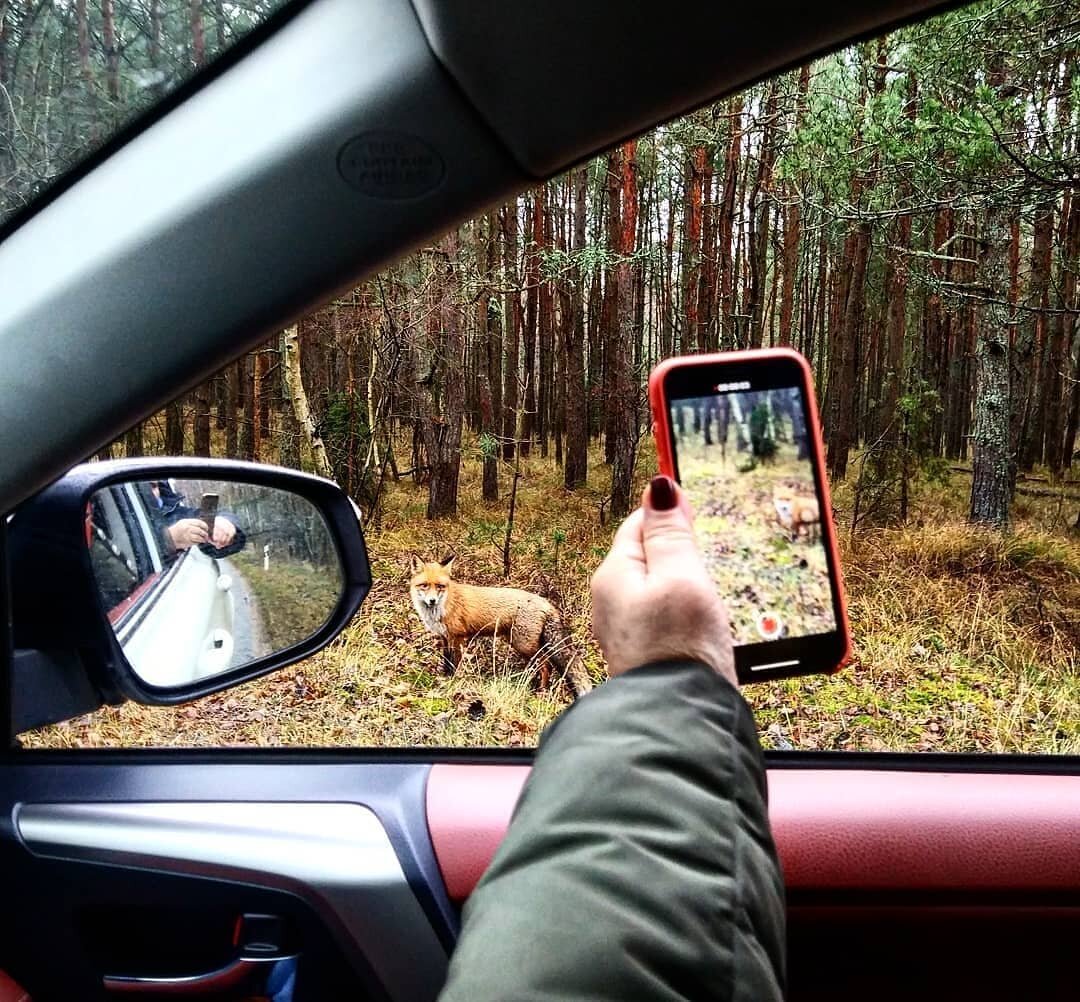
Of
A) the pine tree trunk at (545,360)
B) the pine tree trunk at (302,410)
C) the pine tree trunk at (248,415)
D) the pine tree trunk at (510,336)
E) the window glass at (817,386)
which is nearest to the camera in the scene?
the window glass at (817,386)

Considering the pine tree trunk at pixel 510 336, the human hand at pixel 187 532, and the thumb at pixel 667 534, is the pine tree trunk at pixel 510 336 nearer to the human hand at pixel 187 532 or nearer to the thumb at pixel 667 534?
the human hand at pixel 187 532

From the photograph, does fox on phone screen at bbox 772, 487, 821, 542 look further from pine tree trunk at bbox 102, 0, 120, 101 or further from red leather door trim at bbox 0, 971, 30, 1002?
red leather door trim at bbox 0, 971, 30, 1002

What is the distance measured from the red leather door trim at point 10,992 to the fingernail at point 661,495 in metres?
1.52

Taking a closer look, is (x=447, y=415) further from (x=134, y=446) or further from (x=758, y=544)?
(x=758, y=544)

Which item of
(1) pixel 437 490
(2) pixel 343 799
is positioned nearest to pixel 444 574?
(1) pixel 437 490

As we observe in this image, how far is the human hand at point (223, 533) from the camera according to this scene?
5.65 feet

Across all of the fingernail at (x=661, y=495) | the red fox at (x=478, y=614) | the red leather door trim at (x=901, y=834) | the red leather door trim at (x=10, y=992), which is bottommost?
the red leather door trim at (x=10, y=992)

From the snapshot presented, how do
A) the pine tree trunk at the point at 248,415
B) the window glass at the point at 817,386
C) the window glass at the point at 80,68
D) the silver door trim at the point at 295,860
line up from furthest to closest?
the pine tree trunk at the point at 248,415, the window glass at the point at 817,386, the silver door trim at the point at 295,860, the window glass at the point at 80,68

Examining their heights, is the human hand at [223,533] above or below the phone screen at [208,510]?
below

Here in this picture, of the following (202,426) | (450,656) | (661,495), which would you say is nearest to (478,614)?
(450,656)

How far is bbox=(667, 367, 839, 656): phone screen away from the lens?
1.33 metres

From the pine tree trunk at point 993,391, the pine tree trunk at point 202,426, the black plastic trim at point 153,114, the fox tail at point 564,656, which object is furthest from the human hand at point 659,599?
the pine tree trunk at point 993,391

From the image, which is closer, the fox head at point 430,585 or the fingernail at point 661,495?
the fingernail at point 661,495

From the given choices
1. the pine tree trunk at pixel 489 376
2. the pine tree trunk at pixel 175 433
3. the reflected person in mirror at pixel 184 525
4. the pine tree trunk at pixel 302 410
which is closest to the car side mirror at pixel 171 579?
the reflected person in mirror at pixel 184 525
